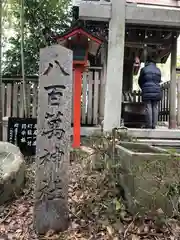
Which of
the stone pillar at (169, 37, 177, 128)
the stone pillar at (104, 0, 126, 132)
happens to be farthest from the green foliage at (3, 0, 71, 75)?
the stone pillar at (104, 0, 126, 132)

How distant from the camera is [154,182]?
11.0 feet

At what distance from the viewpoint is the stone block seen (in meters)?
3.31

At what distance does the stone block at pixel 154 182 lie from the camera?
331 cm

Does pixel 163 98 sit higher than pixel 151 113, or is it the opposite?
pixel 163 98

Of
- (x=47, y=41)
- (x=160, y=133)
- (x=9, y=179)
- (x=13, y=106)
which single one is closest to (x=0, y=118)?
(x=13, y=106)

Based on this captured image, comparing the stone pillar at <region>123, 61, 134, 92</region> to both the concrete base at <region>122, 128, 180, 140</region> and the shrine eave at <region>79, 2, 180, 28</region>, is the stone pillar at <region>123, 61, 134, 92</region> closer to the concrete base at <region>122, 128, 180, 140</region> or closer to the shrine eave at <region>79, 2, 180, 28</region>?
the concrete base at <region>122, 128, 180, 140</region>

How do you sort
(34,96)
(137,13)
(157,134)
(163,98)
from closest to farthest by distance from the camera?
(137,13), (157,134), (34,96), (163,98)

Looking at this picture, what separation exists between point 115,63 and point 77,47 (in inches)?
37.8

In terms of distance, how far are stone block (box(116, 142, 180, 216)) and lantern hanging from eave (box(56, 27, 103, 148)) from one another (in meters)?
3.29

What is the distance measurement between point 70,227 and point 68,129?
3.68 feet

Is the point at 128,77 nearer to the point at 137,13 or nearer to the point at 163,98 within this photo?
the point at 163,98

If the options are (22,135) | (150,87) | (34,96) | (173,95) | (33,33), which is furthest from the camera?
(33,33)

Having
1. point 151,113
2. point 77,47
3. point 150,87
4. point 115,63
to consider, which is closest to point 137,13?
point 115,63

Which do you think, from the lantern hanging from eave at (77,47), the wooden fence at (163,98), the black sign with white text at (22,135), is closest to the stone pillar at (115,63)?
the lantern hanging from eave at (77,47)
